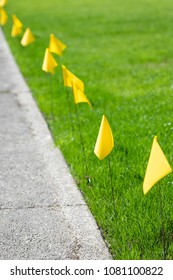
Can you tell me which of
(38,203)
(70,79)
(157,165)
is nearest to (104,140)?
(157,165)

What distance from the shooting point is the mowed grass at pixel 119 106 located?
12.1ft

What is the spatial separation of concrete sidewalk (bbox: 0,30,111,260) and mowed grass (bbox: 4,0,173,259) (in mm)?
103

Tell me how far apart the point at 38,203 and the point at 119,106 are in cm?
262

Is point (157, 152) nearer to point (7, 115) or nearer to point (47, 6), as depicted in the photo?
point (7, 115)

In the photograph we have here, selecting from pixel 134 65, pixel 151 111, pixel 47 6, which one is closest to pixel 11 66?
pixel 134 65

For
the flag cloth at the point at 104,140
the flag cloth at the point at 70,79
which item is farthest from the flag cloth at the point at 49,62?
the flag cloth at the point at 104,140

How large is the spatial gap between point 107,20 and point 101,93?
7.81m

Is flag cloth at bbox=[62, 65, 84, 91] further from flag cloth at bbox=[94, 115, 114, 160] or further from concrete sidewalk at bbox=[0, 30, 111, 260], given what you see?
flag cloth at bbox=[94, 115, 114, 160]

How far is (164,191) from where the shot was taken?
4.06 m

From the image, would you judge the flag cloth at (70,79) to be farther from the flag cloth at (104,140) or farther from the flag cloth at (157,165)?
the flag cloth at (157,165)

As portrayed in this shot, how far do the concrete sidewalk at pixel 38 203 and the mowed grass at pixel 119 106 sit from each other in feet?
0.34

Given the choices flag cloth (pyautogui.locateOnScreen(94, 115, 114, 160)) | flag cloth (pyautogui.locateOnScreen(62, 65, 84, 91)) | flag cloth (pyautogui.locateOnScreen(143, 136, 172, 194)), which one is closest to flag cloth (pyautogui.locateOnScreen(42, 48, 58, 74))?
flag cloth (pyautogui.locateOnScreen(62, 65, 84, 91))

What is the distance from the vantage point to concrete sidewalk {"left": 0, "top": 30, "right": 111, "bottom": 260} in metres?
3.50

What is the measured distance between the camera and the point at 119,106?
6562mm
